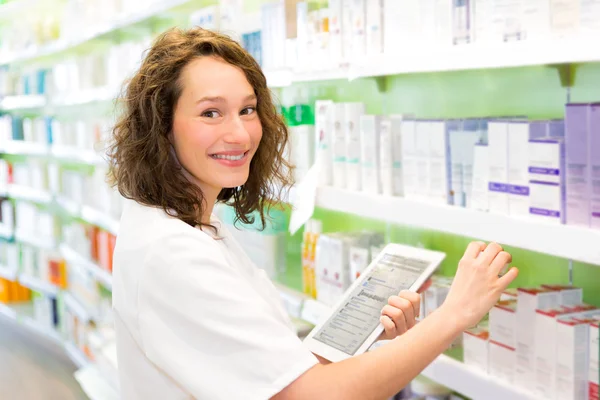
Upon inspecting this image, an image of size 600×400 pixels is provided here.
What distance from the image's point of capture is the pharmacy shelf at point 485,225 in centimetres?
163

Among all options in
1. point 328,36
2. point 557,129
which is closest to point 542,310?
point 557,129

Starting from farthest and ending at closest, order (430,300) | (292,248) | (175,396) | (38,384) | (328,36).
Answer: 1. (38,384)
2. (292,248)
3. (328,36)
4. (430,300)
5. (175,396)

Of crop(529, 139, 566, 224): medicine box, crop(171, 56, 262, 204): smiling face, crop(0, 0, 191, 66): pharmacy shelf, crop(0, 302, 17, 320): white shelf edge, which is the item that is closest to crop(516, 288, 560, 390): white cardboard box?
crop(529, 139, 566, 224): medicine box

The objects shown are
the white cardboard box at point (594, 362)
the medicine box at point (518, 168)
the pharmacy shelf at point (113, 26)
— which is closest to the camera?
the white cardboard box at point (594, 362)

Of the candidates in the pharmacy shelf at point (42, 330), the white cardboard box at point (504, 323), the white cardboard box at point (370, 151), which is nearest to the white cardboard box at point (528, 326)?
the white cardboard box at point (504, 323)

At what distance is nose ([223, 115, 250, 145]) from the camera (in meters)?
1.64

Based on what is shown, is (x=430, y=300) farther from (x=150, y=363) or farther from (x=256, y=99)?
(x=150, y=363)

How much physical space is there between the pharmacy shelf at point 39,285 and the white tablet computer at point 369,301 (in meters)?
5.20

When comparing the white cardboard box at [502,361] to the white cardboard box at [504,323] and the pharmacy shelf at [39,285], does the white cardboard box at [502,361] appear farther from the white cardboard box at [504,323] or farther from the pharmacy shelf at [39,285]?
the pharmacy shelf at [39,285]

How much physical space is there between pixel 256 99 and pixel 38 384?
14.4 ft

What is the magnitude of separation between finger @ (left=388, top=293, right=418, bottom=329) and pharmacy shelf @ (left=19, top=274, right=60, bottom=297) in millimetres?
5366

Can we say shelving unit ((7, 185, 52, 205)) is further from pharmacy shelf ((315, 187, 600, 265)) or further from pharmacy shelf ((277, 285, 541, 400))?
pharmacy shelf ((277, 285, 541, 400))

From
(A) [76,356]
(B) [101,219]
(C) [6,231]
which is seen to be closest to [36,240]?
(C) [6,231]

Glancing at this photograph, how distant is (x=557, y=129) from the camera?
1792 millimetres
